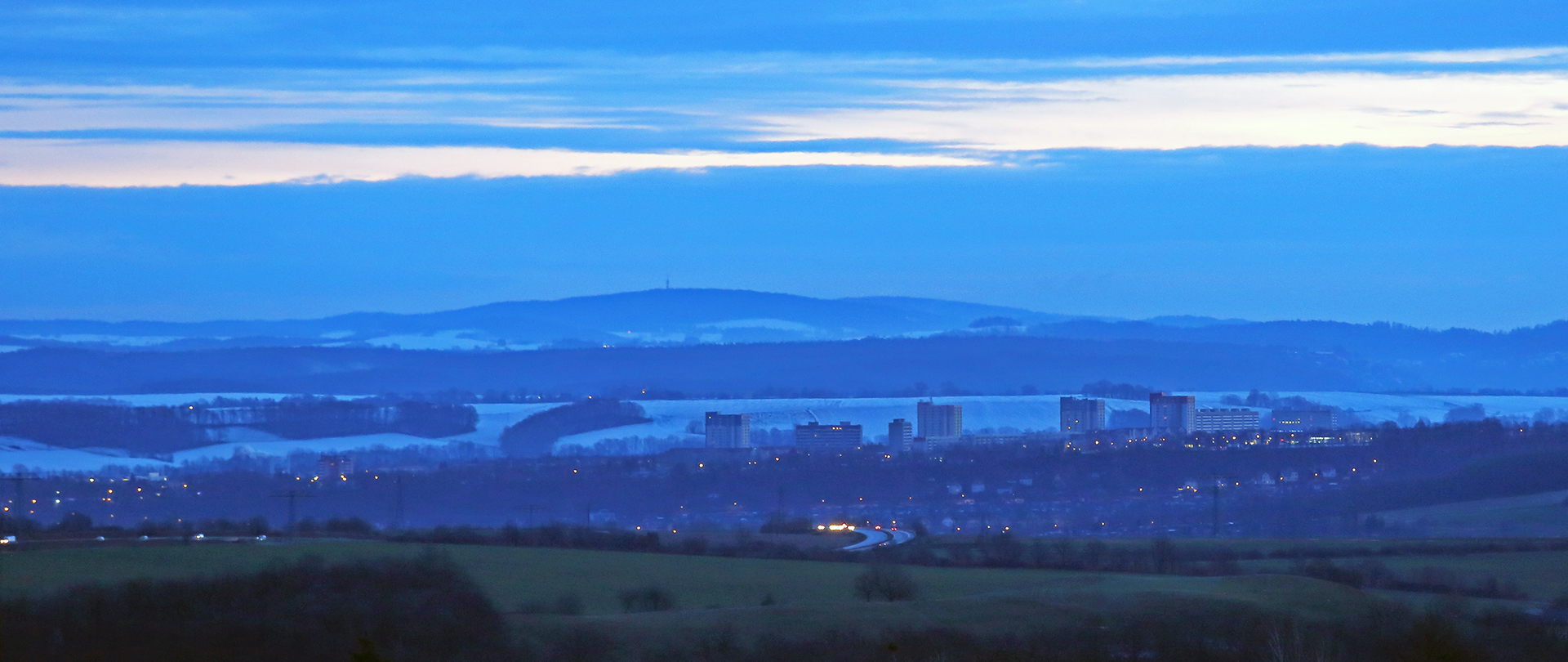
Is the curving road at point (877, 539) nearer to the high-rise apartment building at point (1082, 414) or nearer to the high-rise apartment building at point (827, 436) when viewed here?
the high-rise apartment building at point (827, 436)

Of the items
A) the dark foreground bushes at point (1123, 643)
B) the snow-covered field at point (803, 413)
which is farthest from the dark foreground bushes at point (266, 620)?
the snow-covered field at point (803, 413)

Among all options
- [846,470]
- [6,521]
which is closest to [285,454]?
[846,470]

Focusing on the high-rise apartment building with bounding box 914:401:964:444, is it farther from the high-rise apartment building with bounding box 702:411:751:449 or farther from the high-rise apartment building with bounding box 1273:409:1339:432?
the high-rise apartment building with bounding box 1273:409:1339:432

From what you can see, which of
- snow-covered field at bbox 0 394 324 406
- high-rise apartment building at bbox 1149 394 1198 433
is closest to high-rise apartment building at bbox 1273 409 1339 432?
high-rise apartment building at bbox 1149 394 1198 433

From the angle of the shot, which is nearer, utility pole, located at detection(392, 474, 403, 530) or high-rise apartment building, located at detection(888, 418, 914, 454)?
utility pole, located at detection(392, 474, 403, 530)

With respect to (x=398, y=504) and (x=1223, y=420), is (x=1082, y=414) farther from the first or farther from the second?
(x=398, y=504)

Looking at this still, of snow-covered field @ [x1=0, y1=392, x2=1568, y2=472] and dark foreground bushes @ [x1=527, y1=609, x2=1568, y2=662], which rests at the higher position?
snow-covered field @ [x1=0, y1=392, x2=1568, y2=472]

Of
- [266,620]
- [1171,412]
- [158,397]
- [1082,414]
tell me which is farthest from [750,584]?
[158,397]
